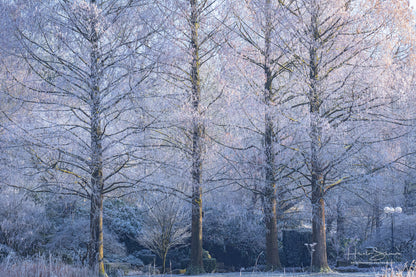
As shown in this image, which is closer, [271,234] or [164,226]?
[271,234]

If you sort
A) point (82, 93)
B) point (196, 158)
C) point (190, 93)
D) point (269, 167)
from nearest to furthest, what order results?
point (82, 93), point (269, 167), point (196, 158), point (190, 93)

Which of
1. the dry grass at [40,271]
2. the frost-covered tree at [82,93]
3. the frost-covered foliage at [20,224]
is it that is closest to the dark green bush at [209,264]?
the frost-covered tree at [82,93]

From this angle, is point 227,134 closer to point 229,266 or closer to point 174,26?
point 174,26

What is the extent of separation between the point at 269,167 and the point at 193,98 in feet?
9.43

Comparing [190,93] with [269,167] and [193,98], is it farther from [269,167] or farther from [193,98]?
[269,167]

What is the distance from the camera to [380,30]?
1115 centimetres

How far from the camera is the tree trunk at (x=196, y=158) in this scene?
39.9 ft

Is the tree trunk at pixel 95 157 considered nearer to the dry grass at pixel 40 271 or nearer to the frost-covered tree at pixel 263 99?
the dry grass at pixel 40 271

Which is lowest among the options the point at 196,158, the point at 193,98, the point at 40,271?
the point at 40,271

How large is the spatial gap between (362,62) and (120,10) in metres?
6.02

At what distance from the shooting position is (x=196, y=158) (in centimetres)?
1213

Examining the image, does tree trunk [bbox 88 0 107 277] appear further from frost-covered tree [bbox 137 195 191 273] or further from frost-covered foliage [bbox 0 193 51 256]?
frost-covered tree [bbox 137 195 191 273]

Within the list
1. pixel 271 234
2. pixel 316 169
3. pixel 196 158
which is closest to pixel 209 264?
pixel 271 234

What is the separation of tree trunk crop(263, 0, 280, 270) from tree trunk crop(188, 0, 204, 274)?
1754mm
